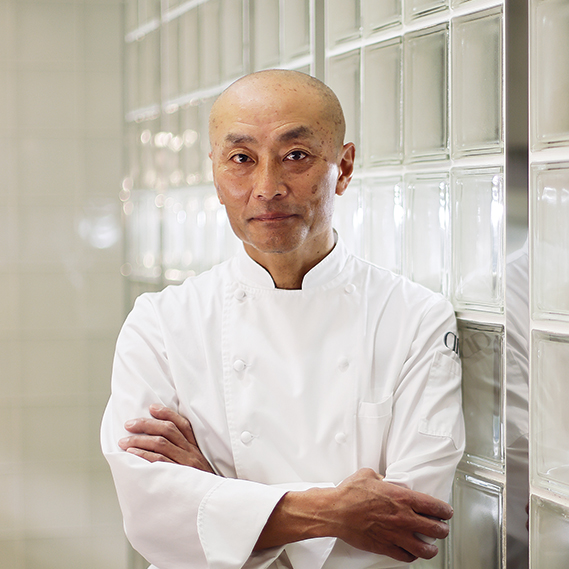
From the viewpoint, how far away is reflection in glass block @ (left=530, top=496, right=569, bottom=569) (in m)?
1.13

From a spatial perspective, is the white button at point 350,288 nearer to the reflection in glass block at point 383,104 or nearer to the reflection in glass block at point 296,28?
the reflection in glass block at point 383,104

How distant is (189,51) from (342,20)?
872 millimetres

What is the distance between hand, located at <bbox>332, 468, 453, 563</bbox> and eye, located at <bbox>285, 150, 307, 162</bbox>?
58cm

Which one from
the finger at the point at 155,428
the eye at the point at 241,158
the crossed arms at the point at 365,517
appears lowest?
the crossed arms at the point at 365,517

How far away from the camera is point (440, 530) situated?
113 cm

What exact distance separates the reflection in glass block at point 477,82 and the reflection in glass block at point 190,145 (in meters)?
1.14

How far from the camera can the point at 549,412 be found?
1.15 metres

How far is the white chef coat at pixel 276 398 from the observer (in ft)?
3.77

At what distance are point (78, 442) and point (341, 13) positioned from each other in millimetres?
2197

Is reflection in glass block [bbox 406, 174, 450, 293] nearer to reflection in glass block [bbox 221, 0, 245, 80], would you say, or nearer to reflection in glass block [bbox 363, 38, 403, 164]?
reflection in glass block [bbox 363, 38, 403, 164]

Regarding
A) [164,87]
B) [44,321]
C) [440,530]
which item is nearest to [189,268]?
[164,87]

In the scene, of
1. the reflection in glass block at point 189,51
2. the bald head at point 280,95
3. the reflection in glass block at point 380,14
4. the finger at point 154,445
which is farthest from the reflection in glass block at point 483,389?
the reflection in glass block at point 189,51

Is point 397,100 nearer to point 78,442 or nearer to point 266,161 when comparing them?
point 266,161

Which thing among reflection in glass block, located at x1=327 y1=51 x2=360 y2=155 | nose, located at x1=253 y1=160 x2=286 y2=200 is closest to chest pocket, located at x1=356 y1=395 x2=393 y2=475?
nose, located at x1=253 y1=160 x2=286 y2=200
